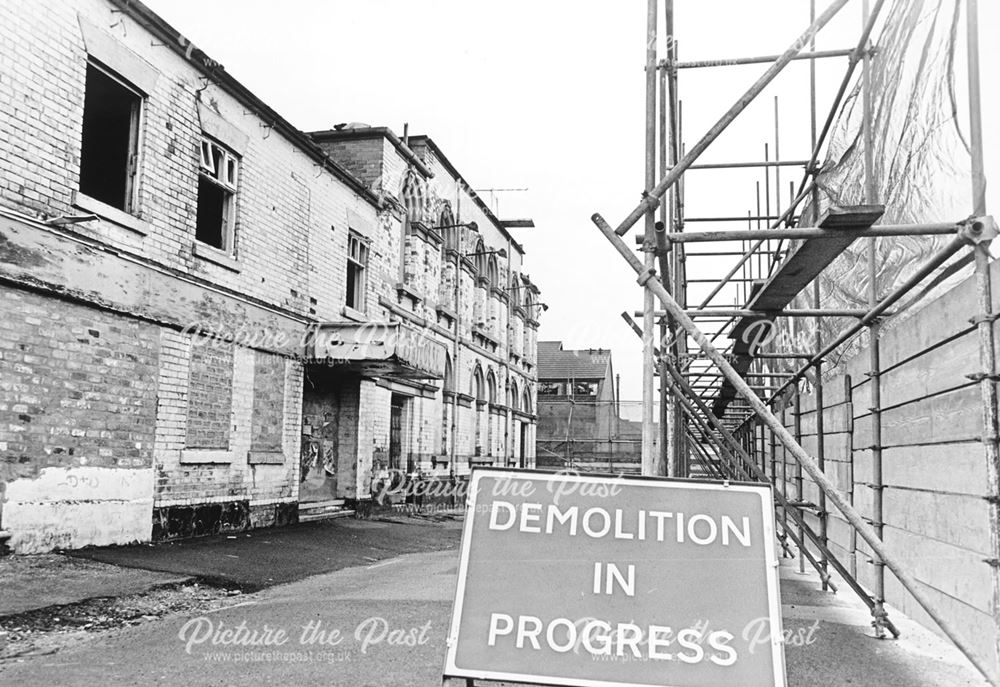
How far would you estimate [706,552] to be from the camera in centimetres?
388

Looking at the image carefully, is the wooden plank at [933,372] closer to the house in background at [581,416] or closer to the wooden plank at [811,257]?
the wooden plank at [811,257]

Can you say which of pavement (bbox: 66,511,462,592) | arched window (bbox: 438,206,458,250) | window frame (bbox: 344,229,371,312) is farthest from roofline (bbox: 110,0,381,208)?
arched window (bbox: 438,206,458,250)

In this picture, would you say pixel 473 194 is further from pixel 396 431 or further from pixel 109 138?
pixel 109 138

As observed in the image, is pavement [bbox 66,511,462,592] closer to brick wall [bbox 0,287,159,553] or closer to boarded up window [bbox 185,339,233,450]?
brick wall [bbox 0,287,159,553]

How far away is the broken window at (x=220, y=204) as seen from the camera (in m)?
11.6

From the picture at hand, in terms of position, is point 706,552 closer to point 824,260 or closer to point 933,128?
point 824,260

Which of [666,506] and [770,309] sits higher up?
[770,309]

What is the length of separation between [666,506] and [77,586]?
5355 mm

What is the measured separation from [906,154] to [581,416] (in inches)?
1451

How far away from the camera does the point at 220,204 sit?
467 inches

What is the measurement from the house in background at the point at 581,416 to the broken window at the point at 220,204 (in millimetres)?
23554

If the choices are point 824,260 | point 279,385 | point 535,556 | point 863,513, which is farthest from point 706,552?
point 279,385

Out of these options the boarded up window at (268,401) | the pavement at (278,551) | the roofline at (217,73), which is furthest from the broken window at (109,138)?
the pavement at (278,551)

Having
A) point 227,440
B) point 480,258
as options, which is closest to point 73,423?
point 227,440
